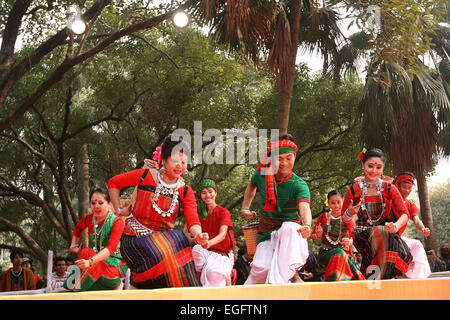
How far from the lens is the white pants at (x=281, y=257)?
4793 millimetres

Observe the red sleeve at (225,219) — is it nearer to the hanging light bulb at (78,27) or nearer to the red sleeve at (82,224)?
the red sleeve at (82,224)

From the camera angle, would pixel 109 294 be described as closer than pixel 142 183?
Yes

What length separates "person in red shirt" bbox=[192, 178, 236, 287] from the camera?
6.37 metres

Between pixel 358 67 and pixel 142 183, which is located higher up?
pixel 358 67

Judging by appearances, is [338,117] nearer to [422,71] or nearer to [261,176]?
[422,71]

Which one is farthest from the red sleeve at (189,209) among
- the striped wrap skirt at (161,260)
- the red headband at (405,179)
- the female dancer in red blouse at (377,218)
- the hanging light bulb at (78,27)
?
the hanging light bulb at (78,27)

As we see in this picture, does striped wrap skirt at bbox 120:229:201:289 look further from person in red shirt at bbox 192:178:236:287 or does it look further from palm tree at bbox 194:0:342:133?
palm tree at bbox 194:0:342:133

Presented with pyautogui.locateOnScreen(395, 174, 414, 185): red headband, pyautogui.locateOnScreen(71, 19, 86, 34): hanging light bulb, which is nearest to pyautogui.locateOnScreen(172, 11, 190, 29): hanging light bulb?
pyautogui.locateOnScreen(71, 19, 86, 34): hanging light bulb

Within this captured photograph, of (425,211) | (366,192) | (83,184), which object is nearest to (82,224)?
(366,192)

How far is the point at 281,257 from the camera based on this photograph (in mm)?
4840

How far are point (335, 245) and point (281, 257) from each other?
5.46 ft

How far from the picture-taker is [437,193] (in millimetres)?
34406

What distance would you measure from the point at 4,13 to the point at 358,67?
7688 mm
